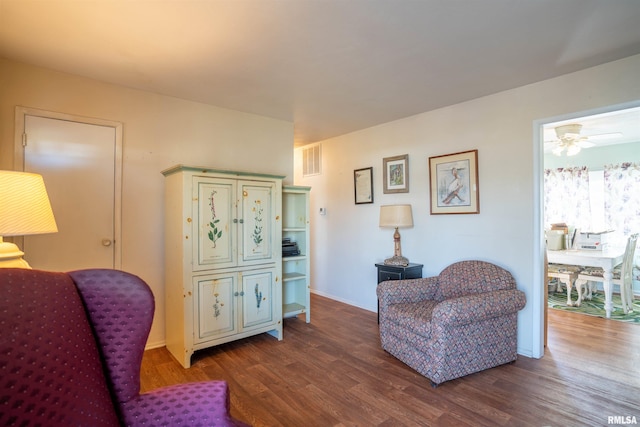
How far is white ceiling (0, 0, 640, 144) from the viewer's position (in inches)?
70.9

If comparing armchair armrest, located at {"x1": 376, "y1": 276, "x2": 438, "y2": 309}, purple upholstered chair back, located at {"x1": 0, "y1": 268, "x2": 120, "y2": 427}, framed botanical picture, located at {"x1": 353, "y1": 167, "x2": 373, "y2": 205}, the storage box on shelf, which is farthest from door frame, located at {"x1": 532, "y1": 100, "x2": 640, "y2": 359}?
purple upholstered chair back, located at {"x1": 0, "y1": 268, "x2": 120, "y2": 427}

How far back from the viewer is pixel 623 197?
4973 millimetres

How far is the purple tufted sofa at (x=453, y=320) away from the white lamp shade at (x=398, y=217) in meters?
0.70

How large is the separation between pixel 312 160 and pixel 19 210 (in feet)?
13.6

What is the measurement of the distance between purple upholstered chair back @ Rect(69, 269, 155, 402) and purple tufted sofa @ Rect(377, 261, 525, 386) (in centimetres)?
195

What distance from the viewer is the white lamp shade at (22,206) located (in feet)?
4.47

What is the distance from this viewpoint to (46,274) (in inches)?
41.1

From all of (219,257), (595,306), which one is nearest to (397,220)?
(219,257)

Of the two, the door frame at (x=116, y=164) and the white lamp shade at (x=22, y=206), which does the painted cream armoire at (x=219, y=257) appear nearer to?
the door frame at (x=116, y=164)

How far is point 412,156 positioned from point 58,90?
3550 mm

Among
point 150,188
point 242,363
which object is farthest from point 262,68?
point 242,363

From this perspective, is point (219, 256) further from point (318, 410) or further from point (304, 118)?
point (304, 118)

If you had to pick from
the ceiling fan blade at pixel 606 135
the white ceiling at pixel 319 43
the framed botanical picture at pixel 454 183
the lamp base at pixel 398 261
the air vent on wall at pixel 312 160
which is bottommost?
the lamp base at pixel 398 261

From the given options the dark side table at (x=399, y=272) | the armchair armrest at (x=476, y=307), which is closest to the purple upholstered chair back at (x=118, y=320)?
the armchair armrest at (x=476, y=307)
